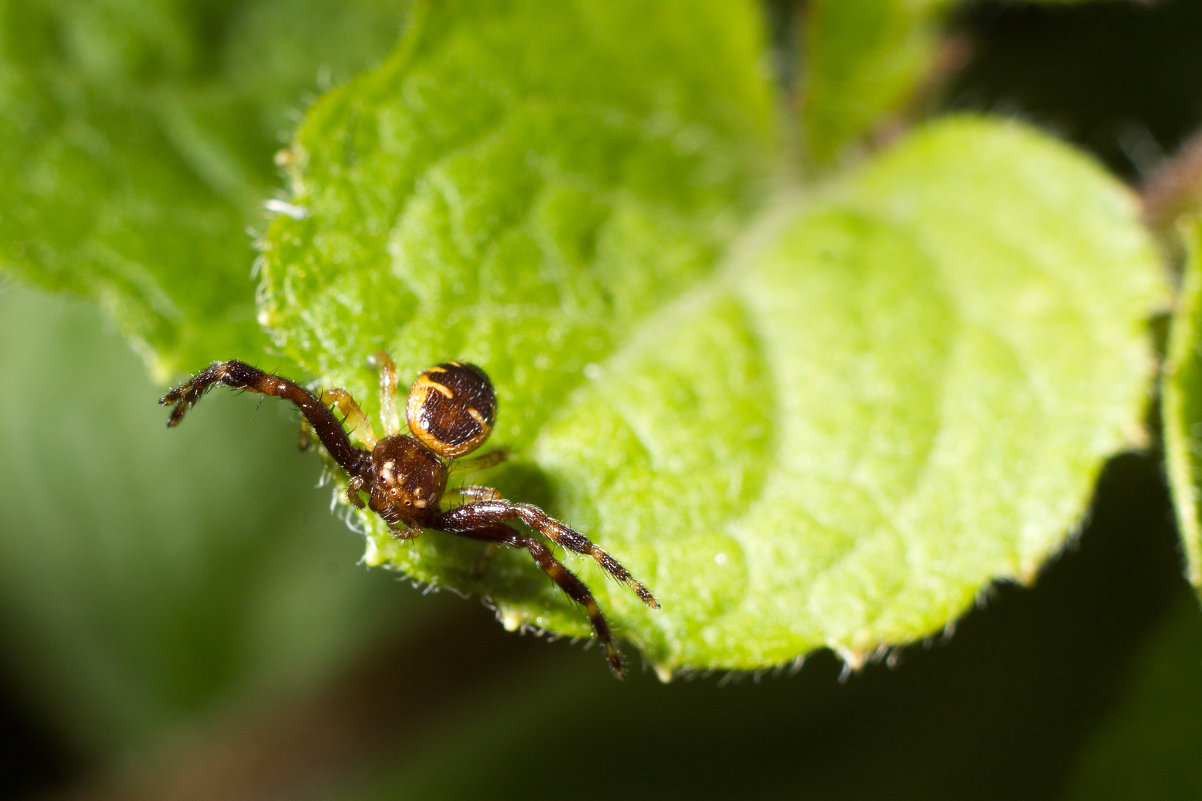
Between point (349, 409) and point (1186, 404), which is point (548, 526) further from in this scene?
point (1186, 404)

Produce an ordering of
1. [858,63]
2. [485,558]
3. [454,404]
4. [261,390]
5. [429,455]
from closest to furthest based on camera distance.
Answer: [485,558] → [454,404] → [261,390] → [429,455] → [858,63]

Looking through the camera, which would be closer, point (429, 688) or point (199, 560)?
point (429, 688)

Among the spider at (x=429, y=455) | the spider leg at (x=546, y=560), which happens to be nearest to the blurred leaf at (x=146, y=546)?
the spider at (x=429, y=455)

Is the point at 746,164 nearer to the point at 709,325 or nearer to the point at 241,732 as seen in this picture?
the point at 709,325

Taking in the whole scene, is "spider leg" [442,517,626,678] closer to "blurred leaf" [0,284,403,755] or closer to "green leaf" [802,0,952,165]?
"green leaf" [802,0,952,165]

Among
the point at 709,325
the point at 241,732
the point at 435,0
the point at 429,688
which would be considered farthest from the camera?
the point at 241,732

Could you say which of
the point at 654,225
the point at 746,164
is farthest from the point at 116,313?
the point at 746,164

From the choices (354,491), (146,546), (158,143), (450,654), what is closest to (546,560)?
(354,491)

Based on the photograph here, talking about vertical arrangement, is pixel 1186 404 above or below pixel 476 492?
below
